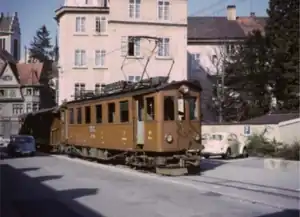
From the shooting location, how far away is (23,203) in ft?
43.1

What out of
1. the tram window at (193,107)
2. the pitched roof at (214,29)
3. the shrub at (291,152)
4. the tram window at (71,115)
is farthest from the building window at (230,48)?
the tram window at (193,107)

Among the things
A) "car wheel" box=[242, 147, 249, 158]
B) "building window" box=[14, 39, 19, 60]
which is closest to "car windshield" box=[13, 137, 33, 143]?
"car wheel" box=[242, 147, 249, 158]

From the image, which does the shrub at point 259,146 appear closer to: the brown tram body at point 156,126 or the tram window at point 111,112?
the brown tram body at point 156,126

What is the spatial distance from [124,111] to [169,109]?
2.92m

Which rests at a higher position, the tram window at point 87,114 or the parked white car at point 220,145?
the tram window at point 87,114

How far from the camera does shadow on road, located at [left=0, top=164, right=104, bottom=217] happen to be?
37.9 feet

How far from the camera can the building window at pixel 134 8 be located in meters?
48.7

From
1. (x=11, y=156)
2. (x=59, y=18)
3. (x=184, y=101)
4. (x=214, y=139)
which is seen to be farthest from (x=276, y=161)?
(x=59, y=18)

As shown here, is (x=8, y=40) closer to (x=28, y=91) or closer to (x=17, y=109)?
(x=28, y=91)

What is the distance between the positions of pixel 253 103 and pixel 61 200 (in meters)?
38.6

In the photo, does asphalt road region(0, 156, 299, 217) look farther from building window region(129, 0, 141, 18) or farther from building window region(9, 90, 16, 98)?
building window region(9, 90, 16, 98)

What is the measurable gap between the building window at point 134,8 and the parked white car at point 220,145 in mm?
18960

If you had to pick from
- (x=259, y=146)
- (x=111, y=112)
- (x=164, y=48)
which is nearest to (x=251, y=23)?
(x=164, y=48)

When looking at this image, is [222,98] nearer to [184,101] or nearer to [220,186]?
[184,101]
